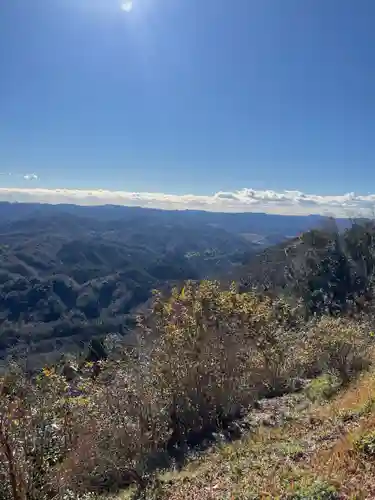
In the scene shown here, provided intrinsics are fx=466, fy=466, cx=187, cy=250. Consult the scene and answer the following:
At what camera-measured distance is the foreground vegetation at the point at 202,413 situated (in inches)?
269

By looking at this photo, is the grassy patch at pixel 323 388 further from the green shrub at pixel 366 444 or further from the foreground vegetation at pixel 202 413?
the green shrub at pixel 366 444

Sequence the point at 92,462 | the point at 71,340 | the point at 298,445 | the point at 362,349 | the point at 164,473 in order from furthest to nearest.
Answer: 1. the point at 71,340
2. the point at 362,349
3. the point at 164,473
4. the point at 92,462
5. the point at 298,445

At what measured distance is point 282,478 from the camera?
21.1ft

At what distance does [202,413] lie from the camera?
12.4m

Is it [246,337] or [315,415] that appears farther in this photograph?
[246,337]

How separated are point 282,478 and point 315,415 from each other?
4.80 m

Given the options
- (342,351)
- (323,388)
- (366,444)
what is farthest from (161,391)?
(366,444)

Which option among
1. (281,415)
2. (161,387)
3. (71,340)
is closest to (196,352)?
(161,387)

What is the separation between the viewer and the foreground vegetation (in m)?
6.83

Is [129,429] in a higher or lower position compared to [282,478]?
lower

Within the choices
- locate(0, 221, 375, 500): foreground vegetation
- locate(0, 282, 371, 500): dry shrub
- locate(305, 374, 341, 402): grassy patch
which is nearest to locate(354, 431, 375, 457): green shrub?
locate(0, 221, 375, 500): foreground vegetation

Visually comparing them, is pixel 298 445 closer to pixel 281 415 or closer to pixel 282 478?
pixel 282 478

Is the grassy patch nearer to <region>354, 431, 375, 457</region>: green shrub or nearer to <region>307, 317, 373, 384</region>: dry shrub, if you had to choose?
<region>307, 317, 373, 384</region>: dry shrub

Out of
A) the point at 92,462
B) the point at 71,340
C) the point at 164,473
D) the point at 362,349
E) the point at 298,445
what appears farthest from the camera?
the point at 71,340
